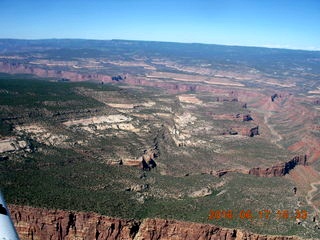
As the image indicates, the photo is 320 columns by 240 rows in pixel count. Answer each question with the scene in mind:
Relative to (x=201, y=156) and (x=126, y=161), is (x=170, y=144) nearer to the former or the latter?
(x=201, y=156)
